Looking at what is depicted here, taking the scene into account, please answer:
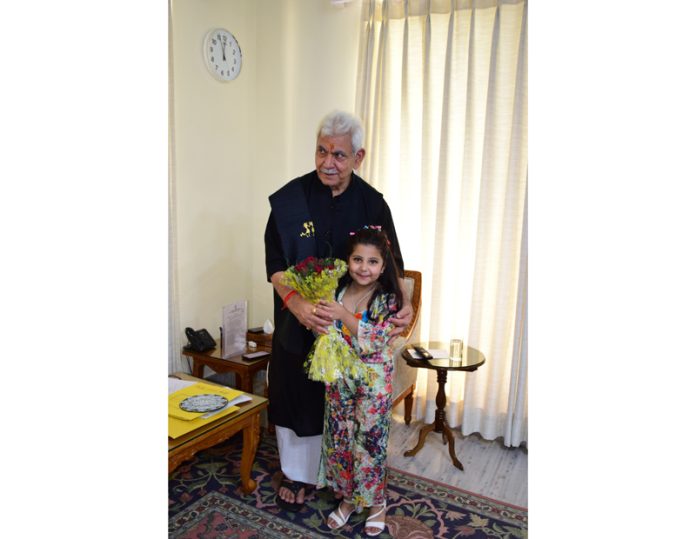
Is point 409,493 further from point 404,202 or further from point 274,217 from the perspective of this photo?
point 404,202

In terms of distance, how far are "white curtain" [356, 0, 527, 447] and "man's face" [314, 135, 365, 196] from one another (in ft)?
3.79

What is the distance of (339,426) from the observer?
6.92 ft

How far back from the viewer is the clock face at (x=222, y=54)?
3.37 metres

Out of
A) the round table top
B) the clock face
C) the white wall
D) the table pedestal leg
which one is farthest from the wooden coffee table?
the clock face

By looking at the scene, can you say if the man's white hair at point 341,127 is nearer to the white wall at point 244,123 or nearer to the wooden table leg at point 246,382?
the white wall at point 244,123

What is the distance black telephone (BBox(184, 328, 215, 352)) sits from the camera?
10.3 feet

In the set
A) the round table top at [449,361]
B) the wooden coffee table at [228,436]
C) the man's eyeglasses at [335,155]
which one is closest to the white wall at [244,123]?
the wooden coffee table at [228,436]

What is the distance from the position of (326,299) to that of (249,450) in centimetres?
94

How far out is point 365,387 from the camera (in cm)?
204

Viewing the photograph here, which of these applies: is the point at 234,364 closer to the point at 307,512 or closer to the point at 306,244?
the point at 307,512

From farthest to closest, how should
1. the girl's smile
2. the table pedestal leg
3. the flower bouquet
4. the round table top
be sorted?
the table pedestal leg → the round table top → the girl's smile → the flower bouquet

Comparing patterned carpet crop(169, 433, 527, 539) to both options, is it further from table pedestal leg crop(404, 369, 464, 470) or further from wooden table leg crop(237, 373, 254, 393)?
wooden table leg crop(237, 373, 254, 393)
